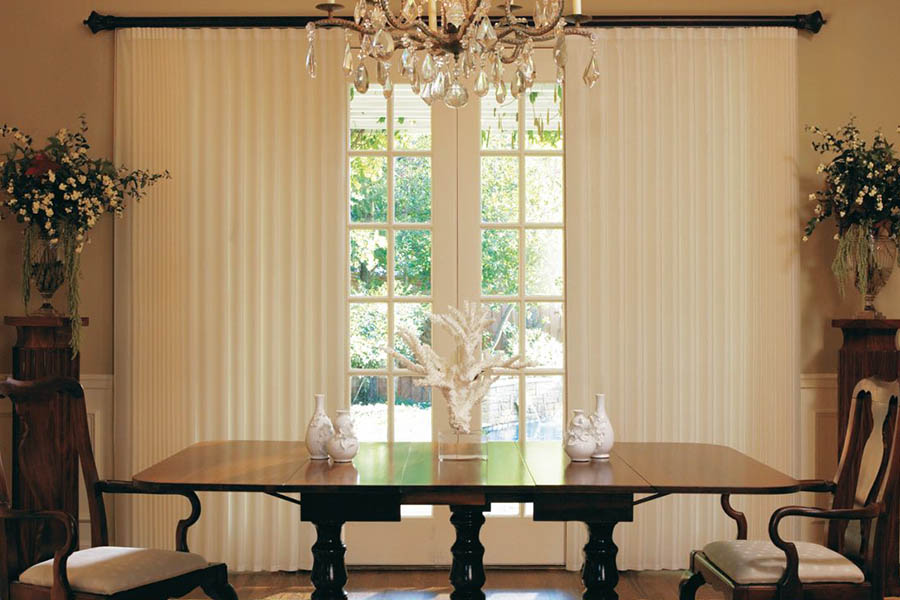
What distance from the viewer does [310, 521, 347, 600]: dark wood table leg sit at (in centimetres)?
324

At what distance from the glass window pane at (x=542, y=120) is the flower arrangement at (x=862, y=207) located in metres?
1.19

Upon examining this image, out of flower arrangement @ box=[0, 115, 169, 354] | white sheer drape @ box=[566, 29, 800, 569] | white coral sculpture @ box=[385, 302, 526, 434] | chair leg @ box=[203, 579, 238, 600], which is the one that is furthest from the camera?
white sheer drape @ box=[566, 29, 800, 569]

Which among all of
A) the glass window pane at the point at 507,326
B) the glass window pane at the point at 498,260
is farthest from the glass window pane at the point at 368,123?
the glass window pane at the point at 507,326

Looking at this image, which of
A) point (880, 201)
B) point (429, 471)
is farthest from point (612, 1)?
point (429, 471)

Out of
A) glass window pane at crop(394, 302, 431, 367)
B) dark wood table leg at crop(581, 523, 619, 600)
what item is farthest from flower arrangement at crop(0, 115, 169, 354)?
dark wood table leg at crop(581, 523, 619, 600)

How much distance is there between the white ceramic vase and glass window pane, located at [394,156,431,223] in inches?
72.3

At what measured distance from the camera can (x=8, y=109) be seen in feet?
16.3

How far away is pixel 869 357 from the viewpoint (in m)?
4.56

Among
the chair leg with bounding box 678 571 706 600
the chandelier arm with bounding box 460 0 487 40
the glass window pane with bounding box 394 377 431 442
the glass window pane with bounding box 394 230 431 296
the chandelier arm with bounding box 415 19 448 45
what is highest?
the chandelier arm with bounding box 460 0 487 40

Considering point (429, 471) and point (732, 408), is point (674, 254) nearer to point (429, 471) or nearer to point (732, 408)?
point (732, 408)

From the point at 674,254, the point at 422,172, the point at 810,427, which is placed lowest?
the point at 810,427

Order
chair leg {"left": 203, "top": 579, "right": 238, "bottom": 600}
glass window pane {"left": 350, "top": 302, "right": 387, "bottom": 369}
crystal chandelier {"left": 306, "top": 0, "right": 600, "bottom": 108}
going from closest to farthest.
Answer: crystal chandelier {"left": 306, "top": 0, "right": 600, "bottom": 108} → chair leg {"left": 203, "top": 579, "right": 238, "bottom": 600} → glass window pane {"left": 350, "top": 302, "right": 387, "bottom": 369}

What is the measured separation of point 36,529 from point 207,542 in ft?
2.54

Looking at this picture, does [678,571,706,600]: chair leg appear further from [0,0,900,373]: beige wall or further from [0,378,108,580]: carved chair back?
[0,378,108,580]: carved chair back
